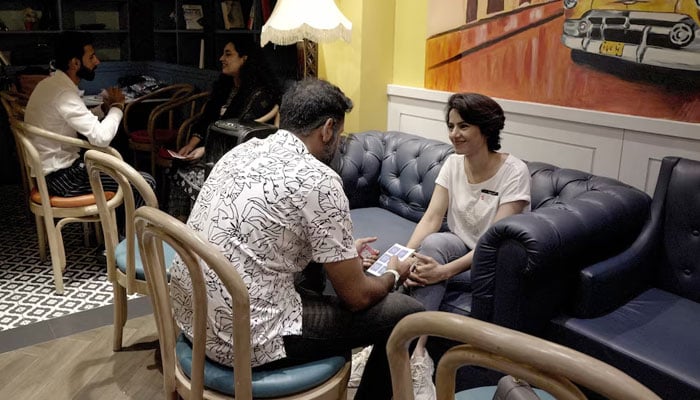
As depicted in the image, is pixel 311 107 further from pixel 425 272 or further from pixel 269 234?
pixel 425 272

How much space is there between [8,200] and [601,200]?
4581 millimetres

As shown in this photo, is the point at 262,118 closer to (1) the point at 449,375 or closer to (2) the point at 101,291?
(2) the point at 101,291

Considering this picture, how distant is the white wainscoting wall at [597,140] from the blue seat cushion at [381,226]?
686 millimetres

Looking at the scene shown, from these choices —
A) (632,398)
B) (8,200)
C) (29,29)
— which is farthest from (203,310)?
(29,29)

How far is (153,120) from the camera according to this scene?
458cm

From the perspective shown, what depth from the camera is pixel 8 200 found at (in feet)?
16.1

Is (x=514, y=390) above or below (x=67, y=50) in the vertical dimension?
below

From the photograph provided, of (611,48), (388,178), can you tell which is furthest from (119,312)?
(611,48)

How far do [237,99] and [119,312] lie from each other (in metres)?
1.86

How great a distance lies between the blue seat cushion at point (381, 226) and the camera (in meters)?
2.91

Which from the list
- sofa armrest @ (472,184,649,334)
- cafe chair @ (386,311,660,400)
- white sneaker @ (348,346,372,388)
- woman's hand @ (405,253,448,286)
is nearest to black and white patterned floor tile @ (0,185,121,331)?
white sneaker @ (348,346,372,388)

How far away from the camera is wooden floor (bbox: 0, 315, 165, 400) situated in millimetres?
2365

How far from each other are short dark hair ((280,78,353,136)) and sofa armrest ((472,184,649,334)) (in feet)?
2.42

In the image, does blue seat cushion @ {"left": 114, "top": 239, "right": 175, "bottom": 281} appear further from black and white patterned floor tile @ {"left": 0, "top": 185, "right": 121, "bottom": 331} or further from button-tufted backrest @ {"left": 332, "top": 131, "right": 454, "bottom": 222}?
button-tufted backrest @ {"left": 332, "top": 131, "right": 454, "bottom": 222}
